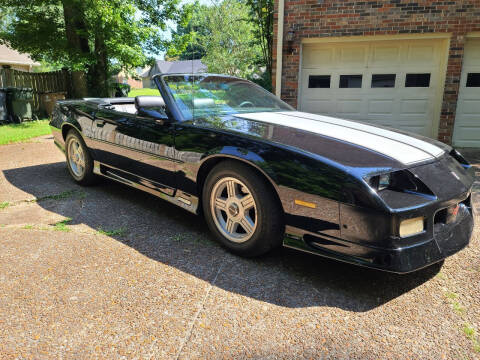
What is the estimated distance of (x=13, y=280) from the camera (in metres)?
2.43

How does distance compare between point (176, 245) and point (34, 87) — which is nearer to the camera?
point (176, 245)

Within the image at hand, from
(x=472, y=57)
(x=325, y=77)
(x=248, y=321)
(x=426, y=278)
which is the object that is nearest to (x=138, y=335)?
(x=248, y=321)

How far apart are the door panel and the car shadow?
1.50ft

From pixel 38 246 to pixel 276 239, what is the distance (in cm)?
192

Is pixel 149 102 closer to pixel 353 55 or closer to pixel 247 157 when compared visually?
pixel 247 157

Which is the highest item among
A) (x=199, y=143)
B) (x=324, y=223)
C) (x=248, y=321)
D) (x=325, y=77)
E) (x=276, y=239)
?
(x=325, y=77)

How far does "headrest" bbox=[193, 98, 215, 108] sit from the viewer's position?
3.24 metres

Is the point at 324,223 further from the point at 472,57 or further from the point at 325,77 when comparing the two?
the point at 472,57

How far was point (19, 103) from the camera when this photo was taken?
11445mm

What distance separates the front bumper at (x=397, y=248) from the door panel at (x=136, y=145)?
1.33 m

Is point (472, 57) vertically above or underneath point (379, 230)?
above

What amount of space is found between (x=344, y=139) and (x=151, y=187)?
1.79m

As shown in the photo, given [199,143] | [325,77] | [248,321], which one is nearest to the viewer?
[248,321]

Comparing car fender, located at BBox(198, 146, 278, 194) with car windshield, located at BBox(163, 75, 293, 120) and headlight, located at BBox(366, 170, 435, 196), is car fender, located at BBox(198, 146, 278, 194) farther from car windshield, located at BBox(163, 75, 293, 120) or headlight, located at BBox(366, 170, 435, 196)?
headlight, located at BBox(366, 170, 435, 196)
